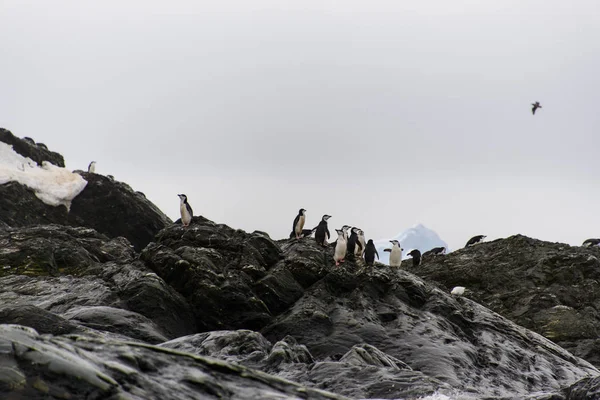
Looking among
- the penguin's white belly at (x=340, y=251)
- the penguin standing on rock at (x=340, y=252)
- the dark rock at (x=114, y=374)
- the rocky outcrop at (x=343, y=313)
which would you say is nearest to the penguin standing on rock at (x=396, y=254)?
the rocky outcrop at (x=343, y=313)

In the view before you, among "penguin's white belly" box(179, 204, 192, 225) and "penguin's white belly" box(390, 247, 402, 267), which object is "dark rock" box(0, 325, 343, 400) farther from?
"penguin's white belly" box(390, 247, 402, 267)

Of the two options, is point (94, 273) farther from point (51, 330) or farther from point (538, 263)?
point (538, 263)

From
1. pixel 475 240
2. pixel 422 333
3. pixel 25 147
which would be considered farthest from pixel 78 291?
pixel 475 240

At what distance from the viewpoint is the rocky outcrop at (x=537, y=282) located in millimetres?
26859

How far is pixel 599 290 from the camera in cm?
3070

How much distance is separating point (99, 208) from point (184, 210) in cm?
1188

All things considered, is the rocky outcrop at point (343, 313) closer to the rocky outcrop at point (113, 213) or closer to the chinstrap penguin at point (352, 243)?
the chinstrap penguin at point (352, 243)

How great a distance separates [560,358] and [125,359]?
17.4 metres

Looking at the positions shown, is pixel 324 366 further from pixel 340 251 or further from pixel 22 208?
pixel 22 208

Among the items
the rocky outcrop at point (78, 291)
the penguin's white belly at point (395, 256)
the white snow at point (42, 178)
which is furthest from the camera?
the white snow at point (42, 178)

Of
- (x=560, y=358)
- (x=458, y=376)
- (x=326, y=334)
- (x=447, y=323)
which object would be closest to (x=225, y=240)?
(x=326, y=334)

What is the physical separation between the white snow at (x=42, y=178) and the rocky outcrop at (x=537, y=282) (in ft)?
64.7

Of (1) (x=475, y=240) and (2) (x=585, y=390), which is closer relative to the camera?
(2) (x=585, y=390)

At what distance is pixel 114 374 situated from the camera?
7418 mm
